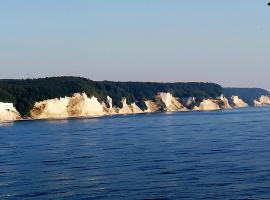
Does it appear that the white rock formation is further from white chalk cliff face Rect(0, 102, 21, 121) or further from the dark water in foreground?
the dark water in foreground

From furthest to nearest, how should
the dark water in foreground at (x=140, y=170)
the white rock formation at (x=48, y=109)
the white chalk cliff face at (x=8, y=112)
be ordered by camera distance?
the white rock formation at (x=48, y=109), the white chalk cliff face at (x=8, y=112), the dark water in foreground at (x=140, y=170)

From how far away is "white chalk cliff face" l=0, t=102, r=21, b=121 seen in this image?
172 metres

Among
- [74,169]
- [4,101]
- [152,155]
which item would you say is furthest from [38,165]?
[4,101]

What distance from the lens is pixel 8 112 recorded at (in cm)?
17625

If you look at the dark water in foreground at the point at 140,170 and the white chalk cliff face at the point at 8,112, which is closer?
the dark water in foreground at the point at 140,170

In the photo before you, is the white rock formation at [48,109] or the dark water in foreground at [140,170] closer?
the dark water in foreground at [140,170]

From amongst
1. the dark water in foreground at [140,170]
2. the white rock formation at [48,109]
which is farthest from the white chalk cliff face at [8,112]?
the dark water in foreground at [140,170]

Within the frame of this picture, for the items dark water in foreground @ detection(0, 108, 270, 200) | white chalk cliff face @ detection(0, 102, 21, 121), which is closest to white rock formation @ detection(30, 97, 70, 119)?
white chalk cliff face @ detection(0, 102, 21, 121)

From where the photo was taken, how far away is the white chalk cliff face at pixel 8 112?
563ft

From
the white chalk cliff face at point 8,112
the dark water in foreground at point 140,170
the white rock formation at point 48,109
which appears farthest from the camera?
the white rock formation at point 48,109

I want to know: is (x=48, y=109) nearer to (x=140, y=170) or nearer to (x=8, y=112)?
(x=8, y=112)

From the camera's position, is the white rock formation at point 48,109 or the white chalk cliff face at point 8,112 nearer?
the white chalk cliff face at point 8,112

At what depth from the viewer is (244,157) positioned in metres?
52.8

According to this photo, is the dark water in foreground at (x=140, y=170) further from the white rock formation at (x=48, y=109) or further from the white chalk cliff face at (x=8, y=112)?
the white rock formation at (x=48, y=109)
